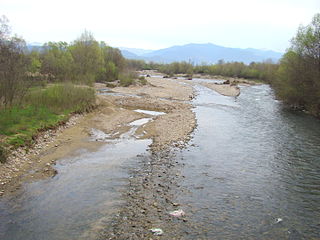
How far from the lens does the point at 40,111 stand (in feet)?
69.3

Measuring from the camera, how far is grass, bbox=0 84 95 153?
50.8 feet

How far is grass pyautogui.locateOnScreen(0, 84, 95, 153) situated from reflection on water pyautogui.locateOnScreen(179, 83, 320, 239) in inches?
381

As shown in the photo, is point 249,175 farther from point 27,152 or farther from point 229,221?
point 27,152

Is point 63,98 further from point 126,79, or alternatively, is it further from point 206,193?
point 126,79

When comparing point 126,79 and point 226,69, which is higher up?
point 226,69

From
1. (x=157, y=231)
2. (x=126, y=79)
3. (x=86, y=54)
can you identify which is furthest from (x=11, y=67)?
(x=126, y=79)

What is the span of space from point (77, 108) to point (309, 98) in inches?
1074

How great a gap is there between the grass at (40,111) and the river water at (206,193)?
3.62 meters

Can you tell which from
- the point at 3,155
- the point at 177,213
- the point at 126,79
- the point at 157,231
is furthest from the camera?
the point at 126,79

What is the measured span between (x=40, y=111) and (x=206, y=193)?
1575cm

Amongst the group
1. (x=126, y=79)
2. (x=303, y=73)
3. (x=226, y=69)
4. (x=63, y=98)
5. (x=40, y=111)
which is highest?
(x=226, y=69)

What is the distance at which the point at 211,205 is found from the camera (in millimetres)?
9906

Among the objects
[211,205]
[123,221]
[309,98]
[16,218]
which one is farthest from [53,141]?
[309,98]

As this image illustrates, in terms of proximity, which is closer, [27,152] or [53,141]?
[27,152]
